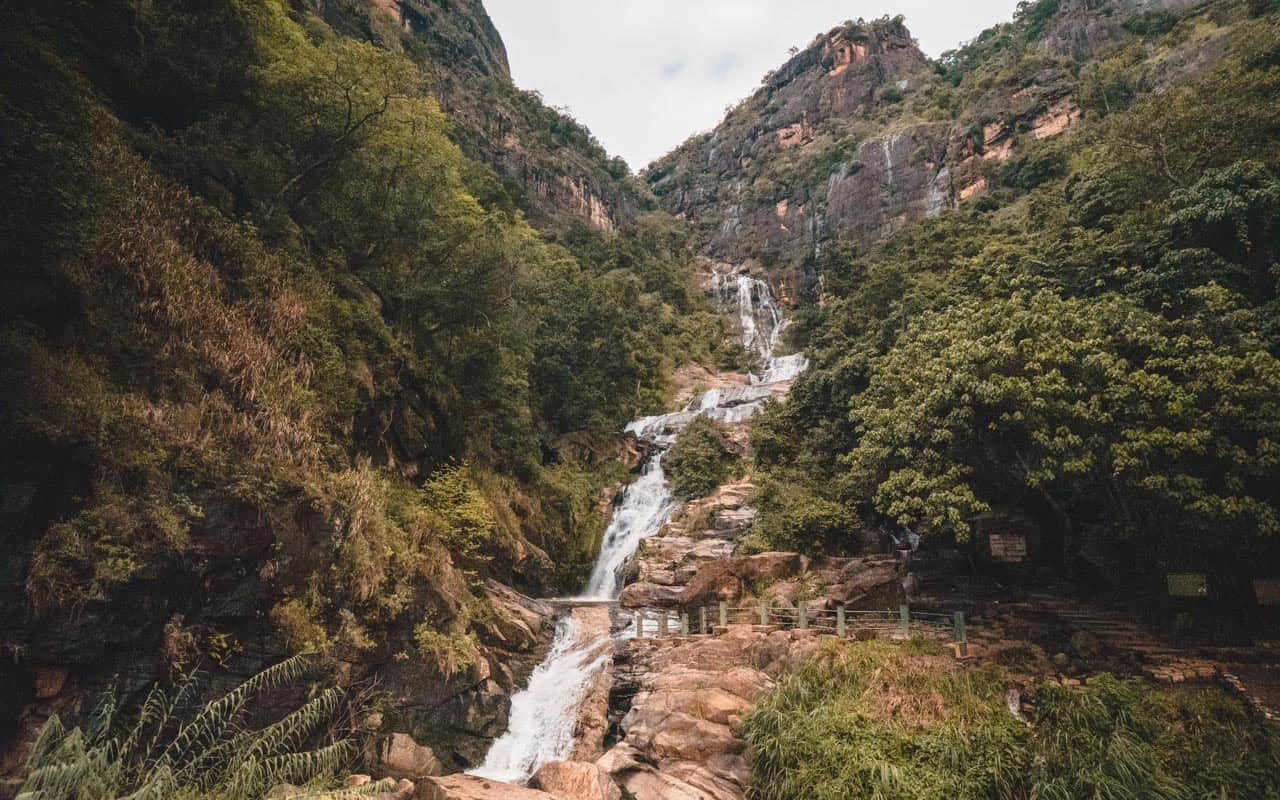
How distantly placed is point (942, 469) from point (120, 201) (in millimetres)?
14852

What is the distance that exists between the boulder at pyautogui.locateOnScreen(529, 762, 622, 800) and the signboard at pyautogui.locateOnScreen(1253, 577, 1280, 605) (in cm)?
1135

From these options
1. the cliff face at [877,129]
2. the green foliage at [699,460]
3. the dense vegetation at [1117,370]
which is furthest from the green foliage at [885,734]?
the cliff face at [877,129]

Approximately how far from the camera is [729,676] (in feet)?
37.1

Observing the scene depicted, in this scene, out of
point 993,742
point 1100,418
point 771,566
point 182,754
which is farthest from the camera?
point 771,566

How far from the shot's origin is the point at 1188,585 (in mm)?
10977

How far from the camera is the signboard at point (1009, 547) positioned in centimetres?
1475

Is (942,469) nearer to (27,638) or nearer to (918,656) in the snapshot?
(918,656)

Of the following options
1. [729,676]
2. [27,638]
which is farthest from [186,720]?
[729,676]

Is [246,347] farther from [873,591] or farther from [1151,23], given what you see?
[1151,23]

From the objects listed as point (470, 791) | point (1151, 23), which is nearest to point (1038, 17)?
point (1151, 23)

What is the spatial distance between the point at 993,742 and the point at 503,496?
1556 centimetres

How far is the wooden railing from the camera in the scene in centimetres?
1179

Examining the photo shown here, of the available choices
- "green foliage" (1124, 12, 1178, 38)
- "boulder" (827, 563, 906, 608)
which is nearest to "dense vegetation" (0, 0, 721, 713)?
"boulder" (827, 563, 906, 608)

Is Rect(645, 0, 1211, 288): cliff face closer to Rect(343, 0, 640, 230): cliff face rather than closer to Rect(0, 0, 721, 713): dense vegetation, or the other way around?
Rect(343, 0, 640, 230): cliff face
